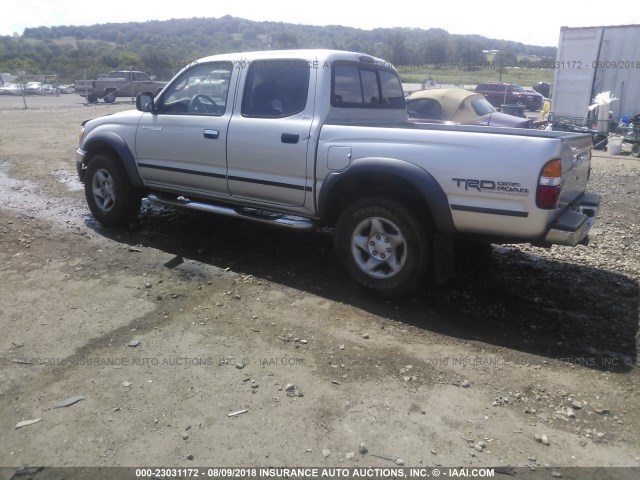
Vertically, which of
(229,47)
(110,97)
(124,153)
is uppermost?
(229,47)

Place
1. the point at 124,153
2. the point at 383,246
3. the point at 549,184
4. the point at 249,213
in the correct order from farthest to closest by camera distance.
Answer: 1. the point at 124,153
2. the point at 249,213
3. the point at 383,246
4. the point at 549,184

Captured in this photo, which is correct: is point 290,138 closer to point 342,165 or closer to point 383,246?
point 342,165

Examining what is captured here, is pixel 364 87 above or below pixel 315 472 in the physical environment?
above

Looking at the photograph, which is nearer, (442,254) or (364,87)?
(442,254)

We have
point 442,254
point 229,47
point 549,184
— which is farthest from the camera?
point 229,47

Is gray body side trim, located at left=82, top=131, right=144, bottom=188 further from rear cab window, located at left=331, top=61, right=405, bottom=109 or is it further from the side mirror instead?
rear cab window, located at left=331, top=61, right=405, bottom=109

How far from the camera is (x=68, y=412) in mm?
3105

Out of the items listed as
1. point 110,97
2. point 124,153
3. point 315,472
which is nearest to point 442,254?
point 315,472

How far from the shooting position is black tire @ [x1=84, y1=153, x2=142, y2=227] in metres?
6.21

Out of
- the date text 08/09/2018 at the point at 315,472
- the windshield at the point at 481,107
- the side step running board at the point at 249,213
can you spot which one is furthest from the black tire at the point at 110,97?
the date text 08/09/2018 at the point at 315,472

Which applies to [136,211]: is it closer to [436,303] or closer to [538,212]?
[436,303]

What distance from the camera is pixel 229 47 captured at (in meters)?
40.9

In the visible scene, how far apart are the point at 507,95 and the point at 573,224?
27.1 meters

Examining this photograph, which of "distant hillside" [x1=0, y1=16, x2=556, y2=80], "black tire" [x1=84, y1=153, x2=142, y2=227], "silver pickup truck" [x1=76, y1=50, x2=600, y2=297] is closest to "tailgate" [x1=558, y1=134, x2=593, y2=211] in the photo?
"silver pickup truck" [x1=76, y1=50, x2=600, y2=297]
